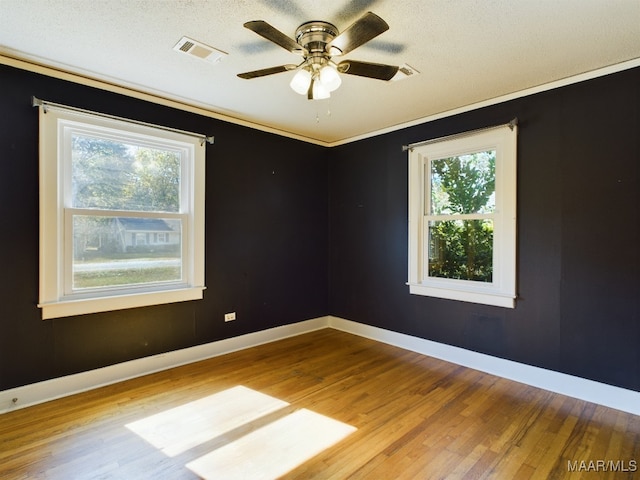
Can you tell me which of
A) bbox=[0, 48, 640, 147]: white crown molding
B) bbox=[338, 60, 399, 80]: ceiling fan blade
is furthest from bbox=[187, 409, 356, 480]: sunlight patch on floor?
bbox=[0, 48, 640, 147]: white crown molding

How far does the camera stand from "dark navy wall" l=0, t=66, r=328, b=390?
2553 millimetres

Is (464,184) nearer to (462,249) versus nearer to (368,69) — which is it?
(462,249)

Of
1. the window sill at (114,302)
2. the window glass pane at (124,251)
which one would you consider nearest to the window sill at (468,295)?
the window sill at (114,302)

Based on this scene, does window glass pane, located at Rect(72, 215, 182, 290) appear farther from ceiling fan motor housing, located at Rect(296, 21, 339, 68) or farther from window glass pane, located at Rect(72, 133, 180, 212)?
ceiling fan motor housing, located at Rect(296, 21, 339, 68)

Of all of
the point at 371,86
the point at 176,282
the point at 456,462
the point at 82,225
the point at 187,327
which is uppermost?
the point at 371,86

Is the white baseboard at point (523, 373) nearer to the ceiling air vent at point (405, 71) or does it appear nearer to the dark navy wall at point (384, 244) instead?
the dark navy wall at point (384, 244)

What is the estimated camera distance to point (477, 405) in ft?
8.66

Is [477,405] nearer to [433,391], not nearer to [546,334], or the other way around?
[433,391]

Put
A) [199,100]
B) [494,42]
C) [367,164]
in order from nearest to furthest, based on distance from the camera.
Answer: [494,42], [199,100], [367,164]

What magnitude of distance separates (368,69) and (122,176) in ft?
7.78

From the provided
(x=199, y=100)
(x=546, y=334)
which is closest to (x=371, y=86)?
(x=199, y=100)

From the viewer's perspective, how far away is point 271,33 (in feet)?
5.86

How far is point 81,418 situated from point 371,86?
11.2 feet

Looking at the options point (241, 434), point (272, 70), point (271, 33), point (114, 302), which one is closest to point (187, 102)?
point (272, 70)
